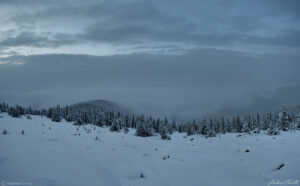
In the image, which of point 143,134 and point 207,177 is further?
point 143,134

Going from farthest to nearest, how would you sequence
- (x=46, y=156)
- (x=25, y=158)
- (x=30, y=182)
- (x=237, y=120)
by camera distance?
A: (x=237, y=120) → (x=46, y=156) → (x=25, y=158) → (x=30, y=182)

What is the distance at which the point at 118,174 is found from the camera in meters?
11.1

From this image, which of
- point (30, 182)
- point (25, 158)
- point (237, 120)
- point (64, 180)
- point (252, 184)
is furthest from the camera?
point (237, 120)

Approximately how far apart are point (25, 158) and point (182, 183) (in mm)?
9232

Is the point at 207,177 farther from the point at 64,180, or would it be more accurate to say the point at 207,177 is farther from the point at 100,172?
the point at 64,180

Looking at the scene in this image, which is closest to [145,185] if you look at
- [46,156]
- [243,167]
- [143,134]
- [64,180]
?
[64,180]

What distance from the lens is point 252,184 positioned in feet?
34.4

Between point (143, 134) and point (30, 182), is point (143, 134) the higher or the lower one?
the lower one

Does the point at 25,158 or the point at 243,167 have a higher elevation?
the point at 25,158

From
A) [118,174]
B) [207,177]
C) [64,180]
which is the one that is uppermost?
[64,180]

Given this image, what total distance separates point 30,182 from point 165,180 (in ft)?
27.0

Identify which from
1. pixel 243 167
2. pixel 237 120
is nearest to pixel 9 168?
pixel 243 167

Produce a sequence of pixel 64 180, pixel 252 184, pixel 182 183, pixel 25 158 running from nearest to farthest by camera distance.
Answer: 1. pixel 64 180
2. pixel 25 158
3. pixel 252 184
4. pixel 182 183

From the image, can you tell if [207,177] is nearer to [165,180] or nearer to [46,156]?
[165,180]
